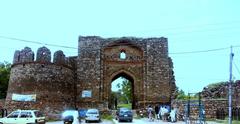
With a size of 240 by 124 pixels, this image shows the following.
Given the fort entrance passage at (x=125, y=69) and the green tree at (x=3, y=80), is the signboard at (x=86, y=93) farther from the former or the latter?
the green tree at (x=3, y=80)

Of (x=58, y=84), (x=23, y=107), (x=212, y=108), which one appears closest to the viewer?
(x=212, y=108)

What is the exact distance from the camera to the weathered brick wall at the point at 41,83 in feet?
103

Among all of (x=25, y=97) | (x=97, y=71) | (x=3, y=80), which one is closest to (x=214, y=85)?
(x=97, y=71)

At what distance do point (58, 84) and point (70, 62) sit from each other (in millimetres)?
3182

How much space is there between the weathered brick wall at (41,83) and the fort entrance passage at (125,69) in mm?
2368

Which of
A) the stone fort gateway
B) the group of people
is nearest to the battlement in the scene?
the stone fort gateway

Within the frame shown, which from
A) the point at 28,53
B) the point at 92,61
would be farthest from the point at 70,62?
the point at 28,53

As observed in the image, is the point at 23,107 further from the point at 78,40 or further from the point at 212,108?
the point at 212,108

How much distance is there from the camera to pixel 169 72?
118ft

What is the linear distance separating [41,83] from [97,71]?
5.49 m

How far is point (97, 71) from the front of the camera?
35.5 meters

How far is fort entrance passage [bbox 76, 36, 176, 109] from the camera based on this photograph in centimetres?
3522

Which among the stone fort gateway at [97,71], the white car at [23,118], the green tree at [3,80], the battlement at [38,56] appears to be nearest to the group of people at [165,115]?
the stone fort gateway at [97,71]

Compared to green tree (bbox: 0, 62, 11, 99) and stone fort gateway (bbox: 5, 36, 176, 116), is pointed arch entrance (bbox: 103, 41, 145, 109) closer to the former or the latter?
stone fort gateway (bbox: 5, 36, 176, 116)
